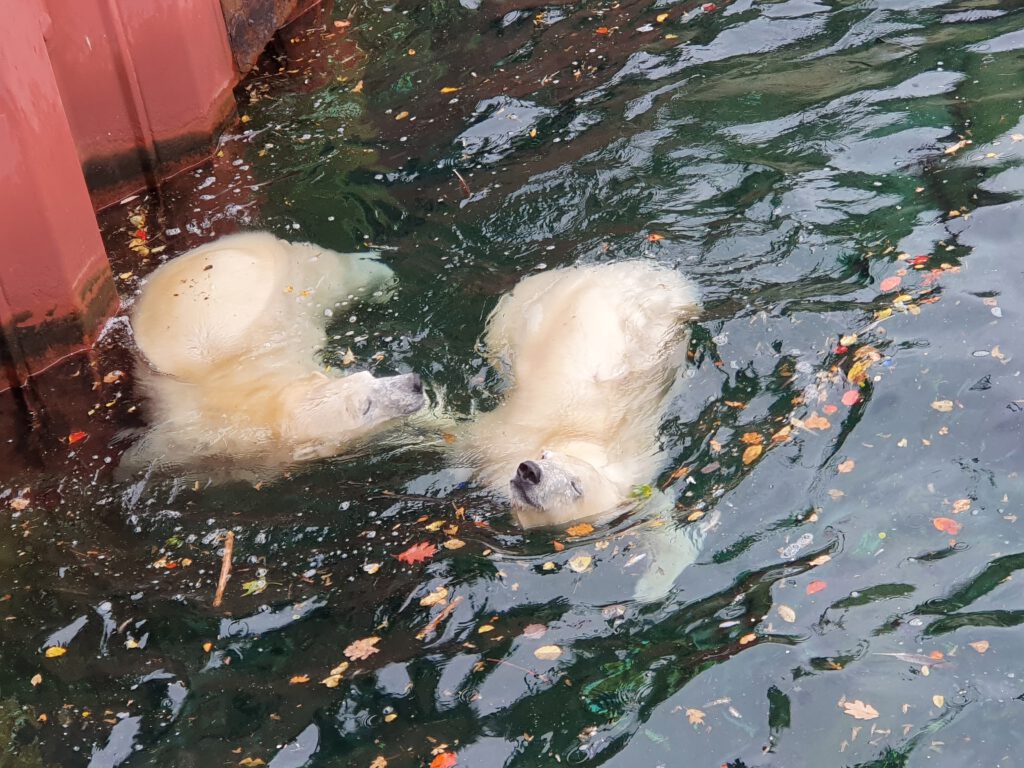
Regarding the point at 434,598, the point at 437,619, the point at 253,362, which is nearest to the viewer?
the point at 437,619

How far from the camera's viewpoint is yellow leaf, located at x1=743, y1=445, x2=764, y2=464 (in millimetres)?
6329

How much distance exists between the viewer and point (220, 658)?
18.8ft

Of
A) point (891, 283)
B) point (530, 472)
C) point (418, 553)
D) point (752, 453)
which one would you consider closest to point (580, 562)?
point (530, 472)

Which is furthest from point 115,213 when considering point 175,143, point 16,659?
point 16,659

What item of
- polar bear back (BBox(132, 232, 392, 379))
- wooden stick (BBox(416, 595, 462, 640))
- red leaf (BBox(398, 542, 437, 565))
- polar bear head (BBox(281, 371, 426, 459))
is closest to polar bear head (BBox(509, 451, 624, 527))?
red leaf (BBox(398, 542, 437, 565))

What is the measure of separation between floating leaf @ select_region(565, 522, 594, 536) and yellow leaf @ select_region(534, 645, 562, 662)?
976 mm

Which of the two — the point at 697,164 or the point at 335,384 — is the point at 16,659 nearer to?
the point at 335,384

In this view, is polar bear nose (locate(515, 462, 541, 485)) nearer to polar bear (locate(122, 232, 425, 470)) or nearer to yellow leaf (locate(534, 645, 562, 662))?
yellow leaf (locate(534, 645, 562, 662))

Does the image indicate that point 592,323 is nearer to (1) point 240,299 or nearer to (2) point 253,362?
(2) point 253,362

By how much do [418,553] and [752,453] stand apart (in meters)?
2.11

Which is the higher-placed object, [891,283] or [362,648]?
[891,283]

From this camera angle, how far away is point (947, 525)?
561cm

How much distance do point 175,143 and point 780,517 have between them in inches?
274

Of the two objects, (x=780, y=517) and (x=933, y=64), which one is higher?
(x=933, y=64)
